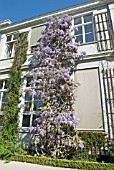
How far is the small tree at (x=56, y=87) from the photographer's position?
17.5ft

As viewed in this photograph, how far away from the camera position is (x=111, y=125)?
551cm

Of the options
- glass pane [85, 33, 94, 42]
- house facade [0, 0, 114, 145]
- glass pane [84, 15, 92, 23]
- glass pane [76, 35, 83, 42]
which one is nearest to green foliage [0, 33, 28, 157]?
house facade [0, 0, 114, 145]

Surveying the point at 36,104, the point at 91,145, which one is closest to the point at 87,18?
the point at 36,104

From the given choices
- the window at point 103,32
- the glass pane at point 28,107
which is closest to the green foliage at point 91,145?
the glass pane at point 28,107

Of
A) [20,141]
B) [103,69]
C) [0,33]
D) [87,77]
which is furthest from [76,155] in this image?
[0,33]

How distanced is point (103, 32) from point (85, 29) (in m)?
1.11

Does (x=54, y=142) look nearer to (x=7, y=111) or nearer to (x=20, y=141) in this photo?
(x=20, y=141)

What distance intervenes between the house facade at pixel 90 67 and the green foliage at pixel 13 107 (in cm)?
29

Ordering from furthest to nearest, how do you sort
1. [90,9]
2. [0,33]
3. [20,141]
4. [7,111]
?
[0,33], [90,9], [7,111], [20,141]

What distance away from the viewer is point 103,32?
711 centimetres

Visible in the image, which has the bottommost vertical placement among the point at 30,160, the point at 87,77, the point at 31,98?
the point at 30,160

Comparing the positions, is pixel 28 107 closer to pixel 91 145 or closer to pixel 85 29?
pixel 91 145

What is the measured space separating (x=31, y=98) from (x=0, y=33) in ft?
19.7

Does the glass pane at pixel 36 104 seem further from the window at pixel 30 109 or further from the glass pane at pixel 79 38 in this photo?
the glass pane at pixel 79 38
